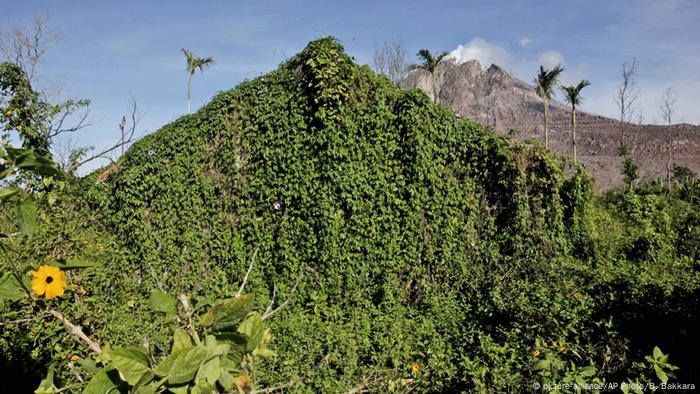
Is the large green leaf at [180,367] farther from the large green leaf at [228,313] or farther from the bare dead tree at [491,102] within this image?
the bare dead tree at [491,102]

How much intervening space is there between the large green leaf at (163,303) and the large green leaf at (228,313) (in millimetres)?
77

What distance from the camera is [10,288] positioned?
903 mm

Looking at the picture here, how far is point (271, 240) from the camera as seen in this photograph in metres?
6.55

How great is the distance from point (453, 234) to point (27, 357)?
5021mm

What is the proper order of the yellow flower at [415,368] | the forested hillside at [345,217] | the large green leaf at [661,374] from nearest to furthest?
the large green leaf at [661,374] → the yellow flower at [415,368] → the forested hillside at [345,217]

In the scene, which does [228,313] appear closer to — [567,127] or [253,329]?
[253,329]

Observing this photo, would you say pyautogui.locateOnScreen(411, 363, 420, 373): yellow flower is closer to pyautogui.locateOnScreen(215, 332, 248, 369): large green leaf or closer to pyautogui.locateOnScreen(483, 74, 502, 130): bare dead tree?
pyautogui.locateOnScreen(215, 332, 248, 369): large green leaf

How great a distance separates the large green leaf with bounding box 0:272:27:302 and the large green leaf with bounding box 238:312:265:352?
430mm

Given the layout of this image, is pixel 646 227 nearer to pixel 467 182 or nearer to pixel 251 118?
pixel 467 182

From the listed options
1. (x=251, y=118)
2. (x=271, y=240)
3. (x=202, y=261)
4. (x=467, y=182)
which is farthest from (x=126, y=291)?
(x=467, y=182)

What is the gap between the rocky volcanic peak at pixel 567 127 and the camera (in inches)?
1423

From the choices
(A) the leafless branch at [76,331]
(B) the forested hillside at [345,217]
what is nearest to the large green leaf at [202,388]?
(A) the leafless branch at [76,331]

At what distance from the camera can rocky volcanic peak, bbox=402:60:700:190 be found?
36.2m

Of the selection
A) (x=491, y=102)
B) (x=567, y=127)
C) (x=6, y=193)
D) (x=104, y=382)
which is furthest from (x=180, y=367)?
(x=567, y=127)
